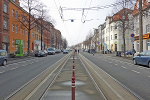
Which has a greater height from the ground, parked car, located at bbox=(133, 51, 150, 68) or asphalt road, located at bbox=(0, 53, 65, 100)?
parked car, located at bbox=(133, 51, 150, 68)

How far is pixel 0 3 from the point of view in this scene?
29109 millimetres

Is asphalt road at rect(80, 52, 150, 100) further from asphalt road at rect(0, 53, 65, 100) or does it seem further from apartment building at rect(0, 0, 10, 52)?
apartment building at rect(0, 0, 10, 52)

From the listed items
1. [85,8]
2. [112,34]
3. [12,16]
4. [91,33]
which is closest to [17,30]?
[12,16]

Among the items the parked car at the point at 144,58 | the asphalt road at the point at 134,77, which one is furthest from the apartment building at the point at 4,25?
the parked car at the point at 144,58

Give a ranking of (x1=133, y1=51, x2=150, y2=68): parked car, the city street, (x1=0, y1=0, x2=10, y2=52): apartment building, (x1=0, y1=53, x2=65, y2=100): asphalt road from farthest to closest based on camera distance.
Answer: (x1=0, y1=0, x2=10, y2=52): apartment building
(x1=133, y1=51, x2=150, y2=68): parked car
(x1=0, y1=53, x2=65, y2=100): asphalt road
the city street

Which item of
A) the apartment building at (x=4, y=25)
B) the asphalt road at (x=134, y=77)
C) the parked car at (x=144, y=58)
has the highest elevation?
the apartment building at (x=4, y=25)

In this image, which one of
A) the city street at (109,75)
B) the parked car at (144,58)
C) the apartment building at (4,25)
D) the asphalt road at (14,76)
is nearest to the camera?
the city street at (109,75)

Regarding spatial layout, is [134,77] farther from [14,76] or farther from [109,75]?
[14,76]

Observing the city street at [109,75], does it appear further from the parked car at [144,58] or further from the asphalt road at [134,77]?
the parked car at [144,58]

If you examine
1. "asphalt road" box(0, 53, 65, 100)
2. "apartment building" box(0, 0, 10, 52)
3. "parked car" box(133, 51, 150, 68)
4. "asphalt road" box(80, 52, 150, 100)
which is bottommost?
"asphalt road" box(80, 52, 150, 100)

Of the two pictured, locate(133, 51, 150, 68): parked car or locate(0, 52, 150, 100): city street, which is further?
locate(133, 51, 150, 68): parked car

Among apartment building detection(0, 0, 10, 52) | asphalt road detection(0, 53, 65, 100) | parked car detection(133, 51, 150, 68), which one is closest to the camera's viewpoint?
asphalt road detection(0, 53, 65, 100)

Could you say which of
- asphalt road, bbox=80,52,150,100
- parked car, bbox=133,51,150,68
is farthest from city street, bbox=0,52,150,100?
parked car, bbox=133,51,150,68

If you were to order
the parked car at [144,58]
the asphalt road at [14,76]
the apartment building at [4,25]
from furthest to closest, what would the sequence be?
the apartment building at [4,25]
the parked car at [144,58]
the asphalt road at [14,76]
